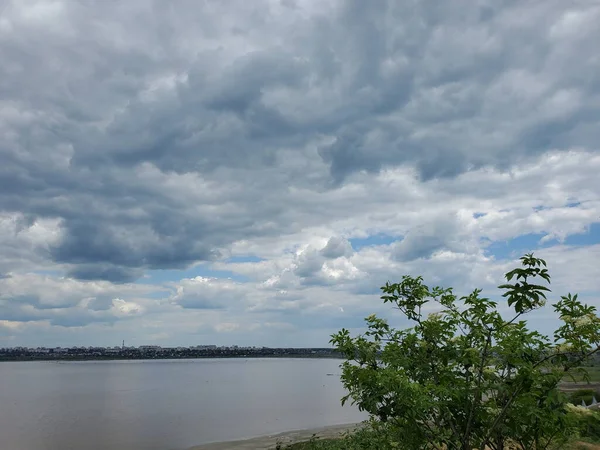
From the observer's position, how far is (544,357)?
256 inches

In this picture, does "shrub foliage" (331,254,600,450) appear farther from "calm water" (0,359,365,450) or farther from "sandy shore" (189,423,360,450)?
"calm water" (0,359,365,450)

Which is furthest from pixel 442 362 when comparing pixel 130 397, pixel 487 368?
pixel 130 397

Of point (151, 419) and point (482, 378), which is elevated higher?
point (482, 378)

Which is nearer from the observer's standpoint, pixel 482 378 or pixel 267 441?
pixel 482 378

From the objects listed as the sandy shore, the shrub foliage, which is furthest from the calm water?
the shrub foliage

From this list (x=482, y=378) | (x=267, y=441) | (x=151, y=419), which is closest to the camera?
(x=482, y=378)

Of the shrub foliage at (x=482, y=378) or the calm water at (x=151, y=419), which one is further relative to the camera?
the calm water at (x=151, y=419)

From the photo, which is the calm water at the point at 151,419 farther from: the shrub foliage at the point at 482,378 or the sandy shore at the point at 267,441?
the shrub foliage at the point at 482,378

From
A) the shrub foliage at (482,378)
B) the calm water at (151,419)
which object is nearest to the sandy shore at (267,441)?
the calm water at (151,419)

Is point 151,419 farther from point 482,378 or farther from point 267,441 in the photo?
point 482,378

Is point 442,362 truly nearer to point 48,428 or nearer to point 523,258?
point 523,258

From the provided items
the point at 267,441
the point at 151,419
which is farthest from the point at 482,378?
the point at 151,419

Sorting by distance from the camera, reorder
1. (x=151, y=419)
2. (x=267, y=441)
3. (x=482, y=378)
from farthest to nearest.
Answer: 1. (x=151, y=419)
2. (x=267, y=441)
3. (x=482, y=378)

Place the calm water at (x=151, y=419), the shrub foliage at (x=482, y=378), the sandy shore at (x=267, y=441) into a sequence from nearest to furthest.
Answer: the shrub foliage at (x=482, y=378), the sandy shore at (x=267, y=441), the calm water at (x=151, y=419)
